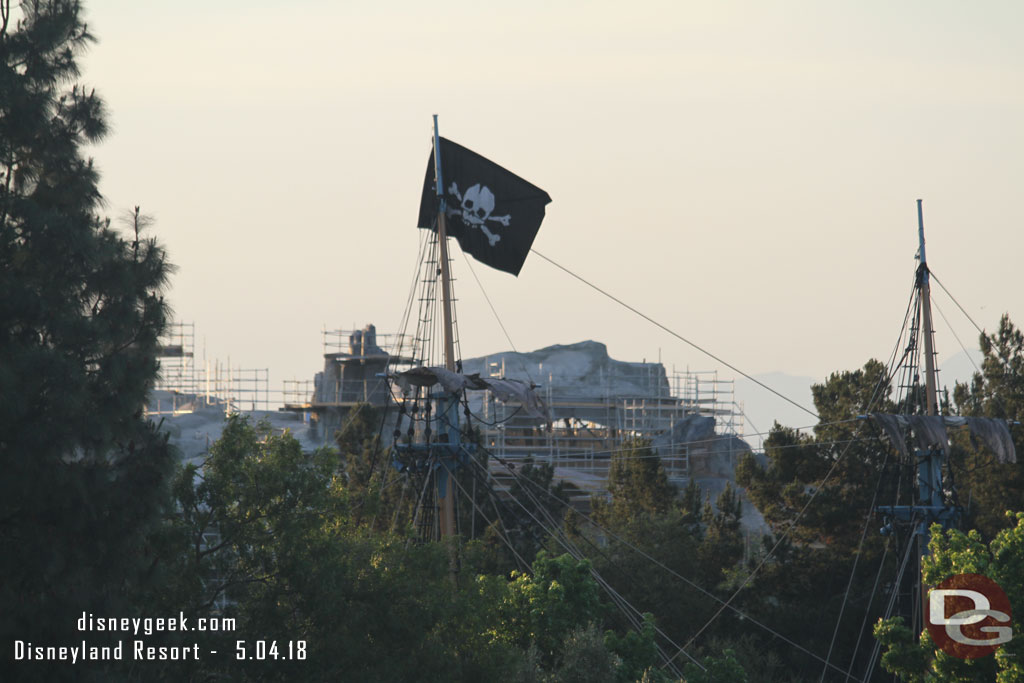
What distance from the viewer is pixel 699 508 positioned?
5862 cm

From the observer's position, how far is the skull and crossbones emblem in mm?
36500

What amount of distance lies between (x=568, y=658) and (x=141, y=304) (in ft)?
42.1

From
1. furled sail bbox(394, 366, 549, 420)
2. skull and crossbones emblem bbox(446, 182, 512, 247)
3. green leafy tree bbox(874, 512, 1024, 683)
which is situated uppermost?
skull and crossbones emblem bbox(446, 182, 512, 247)

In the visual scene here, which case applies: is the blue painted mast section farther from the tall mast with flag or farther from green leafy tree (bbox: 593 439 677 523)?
green leafy tree (bbox: 593 439 677 523)

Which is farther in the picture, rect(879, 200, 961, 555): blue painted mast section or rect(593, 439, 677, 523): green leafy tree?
rect(593, 439, 677, 523): green leafy tree

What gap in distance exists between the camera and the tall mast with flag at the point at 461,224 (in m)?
35.4

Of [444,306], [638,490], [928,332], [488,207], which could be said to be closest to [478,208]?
[488,207]

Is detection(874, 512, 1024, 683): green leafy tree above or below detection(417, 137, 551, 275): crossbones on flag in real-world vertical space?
below

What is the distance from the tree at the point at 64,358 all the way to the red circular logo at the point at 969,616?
68.6ft

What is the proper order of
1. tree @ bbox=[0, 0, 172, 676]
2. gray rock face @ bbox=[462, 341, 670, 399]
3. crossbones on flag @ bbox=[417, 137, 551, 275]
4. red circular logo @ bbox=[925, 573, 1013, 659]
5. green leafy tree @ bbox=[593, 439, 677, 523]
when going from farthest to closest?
gray rock face @ bbox=[462, 341, 670, 399] → green leafy tree @ bbox=[593, 439, 677, 523] → crossbones on flag @ bbox=[417, 137, 551, 275] → red circular logo @ bbox=[925, 573, 1013, 659] → tree @ bbox=[0, 0, 172, 676]

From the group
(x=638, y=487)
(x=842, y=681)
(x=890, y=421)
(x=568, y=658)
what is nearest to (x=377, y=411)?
(x=638, y=487)

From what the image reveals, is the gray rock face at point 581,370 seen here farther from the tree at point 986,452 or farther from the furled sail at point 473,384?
the furled sail at point 473,384

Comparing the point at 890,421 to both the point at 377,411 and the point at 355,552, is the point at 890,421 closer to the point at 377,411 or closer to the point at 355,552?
the point at 355,552

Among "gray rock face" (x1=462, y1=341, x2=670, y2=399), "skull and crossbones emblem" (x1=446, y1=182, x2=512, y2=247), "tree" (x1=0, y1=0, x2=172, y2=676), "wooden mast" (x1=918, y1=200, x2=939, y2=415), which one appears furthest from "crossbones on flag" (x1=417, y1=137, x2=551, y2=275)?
"gray rock face" (x1=462, y1=341, x2=670, y2=399)
